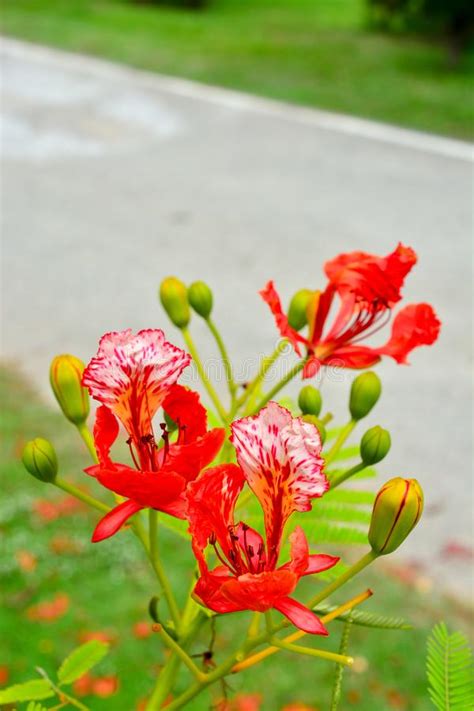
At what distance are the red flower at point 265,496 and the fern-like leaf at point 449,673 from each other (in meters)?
0.19

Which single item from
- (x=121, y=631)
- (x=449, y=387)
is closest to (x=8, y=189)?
(x=449, y=387)

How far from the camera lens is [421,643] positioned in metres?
2.91

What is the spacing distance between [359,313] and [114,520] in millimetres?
478

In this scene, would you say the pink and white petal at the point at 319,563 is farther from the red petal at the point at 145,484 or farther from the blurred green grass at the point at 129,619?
the blurred green grass at the point at 129,619

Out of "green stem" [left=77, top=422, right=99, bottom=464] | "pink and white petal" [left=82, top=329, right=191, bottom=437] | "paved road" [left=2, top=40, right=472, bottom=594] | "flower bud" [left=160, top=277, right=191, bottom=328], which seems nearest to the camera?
"pink and white petal" [left=82, top=329, right=191, bottom=437]

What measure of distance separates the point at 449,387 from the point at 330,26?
9330 millimetres

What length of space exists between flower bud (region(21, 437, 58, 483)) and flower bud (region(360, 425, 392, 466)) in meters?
0.34

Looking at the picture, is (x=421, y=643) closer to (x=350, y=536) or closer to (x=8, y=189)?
(x=350, y=536)

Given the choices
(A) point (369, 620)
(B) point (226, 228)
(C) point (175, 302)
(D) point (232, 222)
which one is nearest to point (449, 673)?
(A) point (369, 620)

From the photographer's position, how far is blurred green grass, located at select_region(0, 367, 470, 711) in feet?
8.91

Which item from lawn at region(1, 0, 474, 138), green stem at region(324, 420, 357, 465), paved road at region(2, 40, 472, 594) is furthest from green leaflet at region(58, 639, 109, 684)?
lawn at region(1, 0, 474, 138)

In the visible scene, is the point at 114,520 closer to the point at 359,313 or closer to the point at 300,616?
the point at 300,616

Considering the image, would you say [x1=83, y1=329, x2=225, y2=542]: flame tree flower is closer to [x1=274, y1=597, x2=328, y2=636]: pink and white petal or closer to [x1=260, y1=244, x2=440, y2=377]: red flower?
[x1=274, y1=597, x2=328, y2=636]: pink and white petal

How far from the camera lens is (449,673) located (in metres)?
0.90
